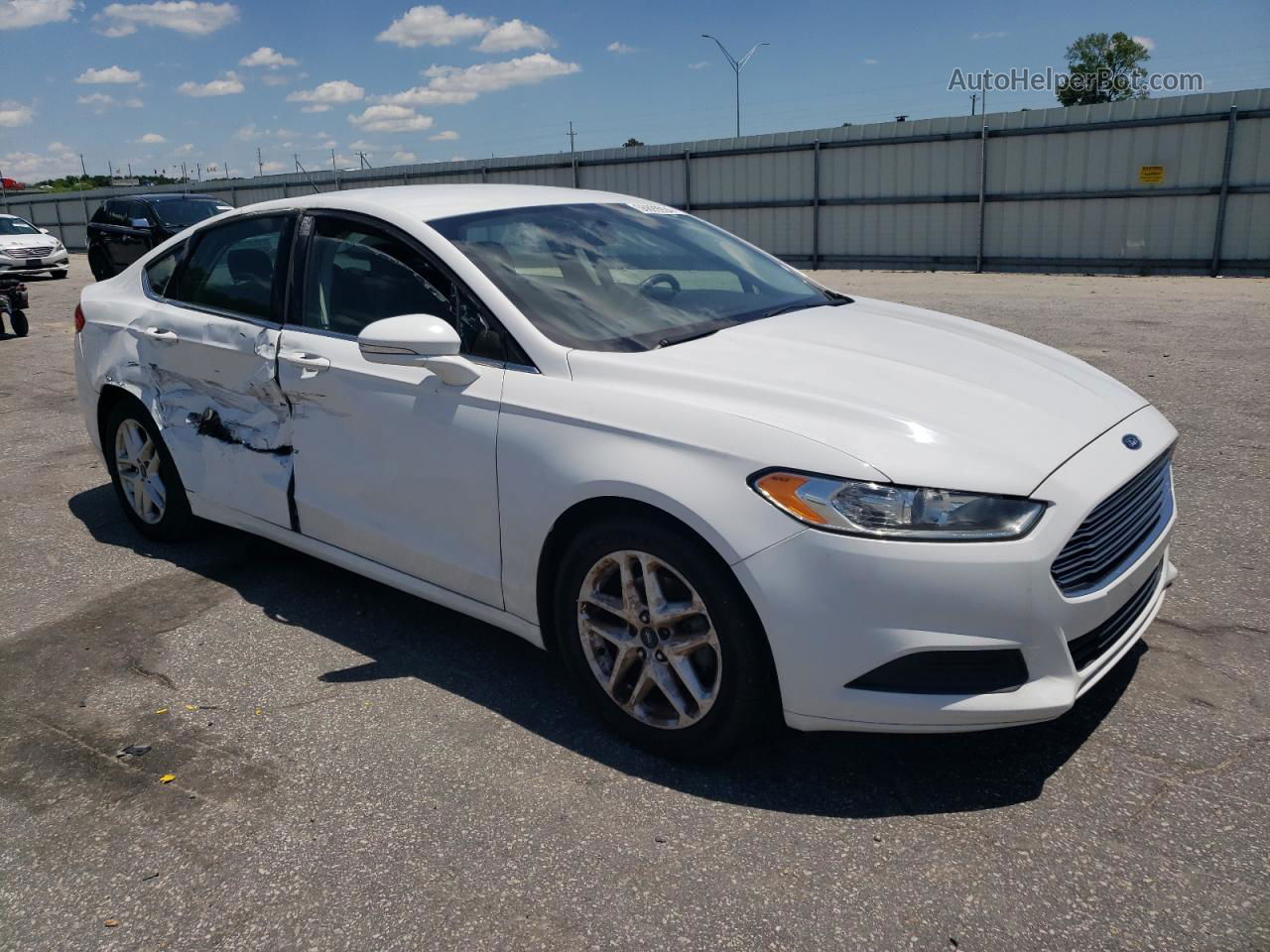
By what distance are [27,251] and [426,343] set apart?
71.8 ft

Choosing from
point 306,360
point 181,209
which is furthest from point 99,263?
point 306,360

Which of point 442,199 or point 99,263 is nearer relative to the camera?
point 442,199

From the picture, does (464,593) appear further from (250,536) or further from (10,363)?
(10,363)

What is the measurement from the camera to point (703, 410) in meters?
2.87

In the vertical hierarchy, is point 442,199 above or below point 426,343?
above

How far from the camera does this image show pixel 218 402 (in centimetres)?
437

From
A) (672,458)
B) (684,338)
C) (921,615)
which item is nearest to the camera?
(921,615)

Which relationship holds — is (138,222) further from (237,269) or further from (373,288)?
(373,288)

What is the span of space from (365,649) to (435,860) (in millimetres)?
1385

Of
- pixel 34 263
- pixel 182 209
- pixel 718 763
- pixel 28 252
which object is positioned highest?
pixel 182 209

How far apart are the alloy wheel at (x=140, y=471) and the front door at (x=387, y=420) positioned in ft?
4.18

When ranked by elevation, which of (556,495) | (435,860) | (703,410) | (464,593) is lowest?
(435,860)

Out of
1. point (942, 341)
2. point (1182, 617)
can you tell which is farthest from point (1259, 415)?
point (942, 341)

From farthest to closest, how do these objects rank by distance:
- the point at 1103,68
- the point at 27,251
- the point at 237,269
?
1. the point at 1103,68
2. the point at 27,251
3. the point at 237,269
